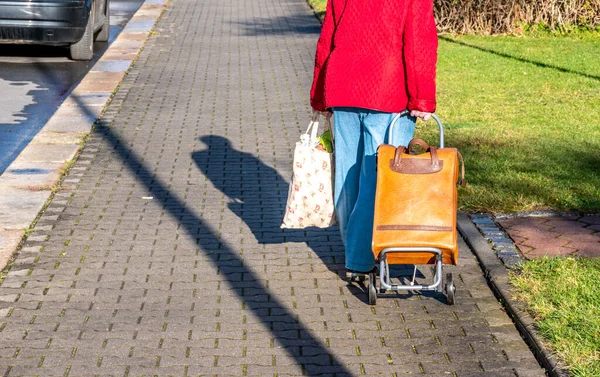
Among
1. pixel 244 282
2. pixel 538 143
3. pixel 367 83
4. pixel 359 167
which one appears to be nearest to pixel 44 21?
pixel 538 143

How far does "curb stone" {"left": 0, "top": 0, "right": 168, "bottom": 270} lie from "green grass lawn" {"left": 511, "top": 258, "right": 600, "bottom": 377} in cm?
315

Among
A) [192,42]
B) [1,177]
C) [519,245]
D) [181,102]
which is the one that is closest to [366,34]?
[519,245]

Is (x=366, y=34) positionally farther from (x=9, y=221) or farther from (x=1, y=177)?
(x=1, y=177)

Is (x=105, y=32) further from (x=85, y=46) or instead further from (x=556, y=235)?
(x=556, y=235)

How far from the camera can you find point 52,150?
916 cm

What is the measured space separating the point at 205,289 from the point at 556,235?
2375 millimetres

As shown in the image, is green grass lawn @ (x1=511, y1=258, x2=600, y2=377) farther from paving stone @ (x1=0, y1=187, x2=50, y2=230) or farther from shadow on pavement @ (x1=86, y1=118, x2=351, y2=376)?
paving stone @ (x1=0, y1=187, x2=50, y2=230)

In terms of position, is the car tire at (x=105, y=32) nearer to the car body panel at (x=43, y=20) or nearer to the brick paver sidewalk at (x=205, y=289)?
the car body panel at (x=43, y=20)

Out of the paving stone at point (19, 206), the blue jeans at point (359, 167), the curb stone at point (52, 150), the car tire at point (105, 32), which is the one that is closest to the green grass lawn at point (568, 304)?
the blue jeans at point (359, 167)

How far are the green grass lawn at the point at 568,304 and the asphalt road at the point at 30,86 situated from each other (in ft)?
16.6

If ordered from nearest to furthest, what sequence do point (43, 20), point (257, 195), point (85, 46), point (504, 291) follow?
point (504, 291)
point (257, 195)
point (43, 20)
point (85, 46)

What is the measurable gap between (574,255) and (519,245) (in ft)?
1.22

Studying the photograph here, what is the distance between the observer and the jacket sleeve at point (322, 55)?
5.55 m

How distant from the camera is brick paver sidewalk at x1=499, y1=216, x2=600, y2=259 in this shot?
20.5 feet
